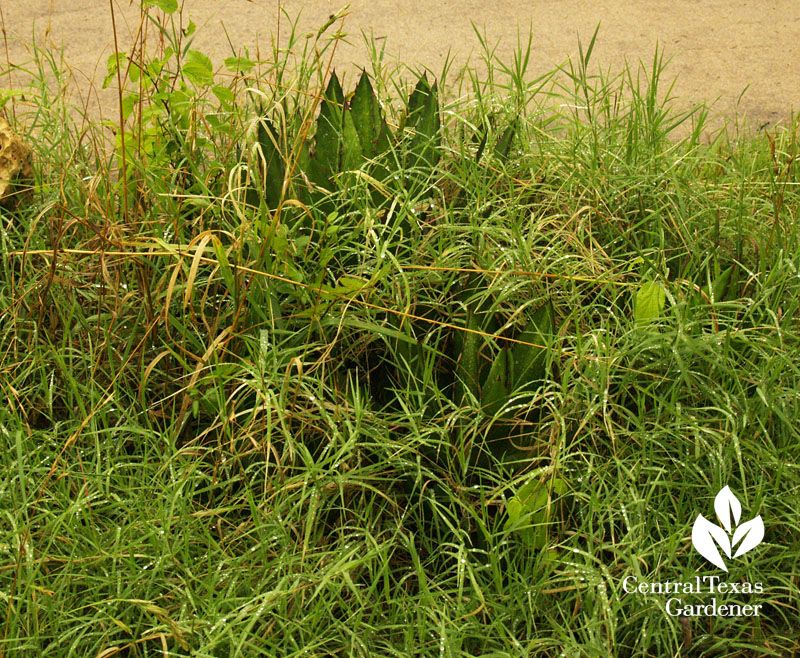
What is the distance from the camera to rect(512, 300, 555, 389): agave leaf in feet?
6.32

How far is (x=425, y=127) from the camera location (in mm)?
2438

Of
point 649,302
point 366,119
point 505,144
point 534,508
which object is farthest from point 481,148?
point 534,508

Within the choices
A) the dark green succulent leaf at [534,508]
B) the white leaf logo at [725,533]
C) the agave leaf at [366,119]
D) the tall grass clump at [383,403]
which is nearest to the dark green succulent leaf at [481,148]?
the tall grass clump at [383,403]

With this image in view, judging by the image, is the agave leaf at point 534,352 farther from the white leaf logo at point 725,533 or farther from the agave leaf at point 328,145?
the agave leaf at point 328,145

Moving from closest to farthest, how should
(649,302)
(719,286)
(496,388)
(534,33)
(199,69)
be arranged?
(496,388), (649,302), (719,286), (199,69), (534,33)

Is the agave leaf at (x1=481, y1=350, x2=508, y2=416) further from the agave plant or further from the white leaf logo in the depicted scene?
the agave plant

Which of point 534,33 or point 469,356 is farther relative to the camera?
point 534,33

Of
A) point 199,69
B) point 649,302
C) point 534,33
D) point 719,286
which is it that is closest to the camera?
point 649,302

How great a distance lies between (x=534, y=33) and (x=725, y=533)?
106 inches

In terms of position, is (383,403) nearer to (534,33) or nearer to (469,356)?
(469,356)

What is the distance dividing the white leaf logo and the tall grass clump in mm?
31

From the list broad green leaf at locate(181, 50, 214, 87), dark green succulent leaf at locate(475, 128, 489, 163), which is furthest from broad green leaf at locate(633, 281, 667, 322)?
broad green leaf at locate(181, 50, 214, 87)

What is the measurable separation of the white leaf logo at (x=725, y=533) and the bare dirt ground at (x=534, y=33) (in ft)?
6.84

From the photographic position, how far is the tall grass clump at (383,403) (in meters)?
1.68
